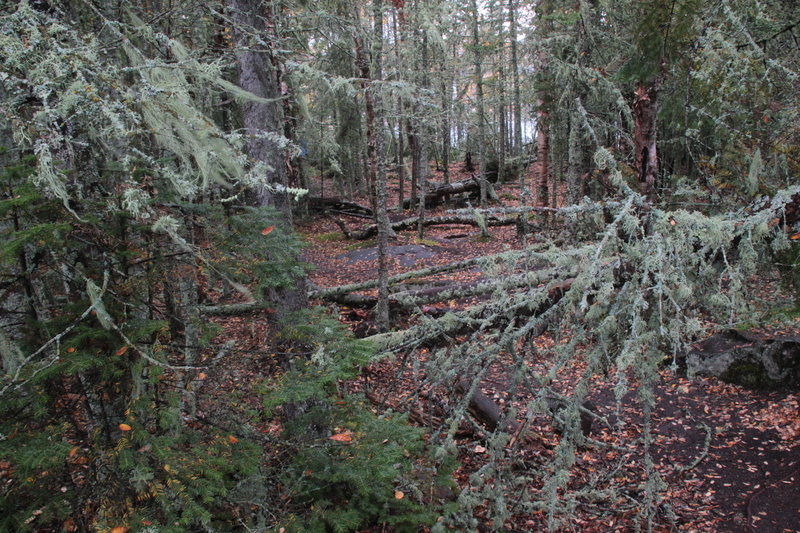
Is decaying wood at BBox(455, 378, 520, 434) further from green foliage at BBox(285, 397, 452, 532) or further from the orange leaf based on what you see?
the orange leaf

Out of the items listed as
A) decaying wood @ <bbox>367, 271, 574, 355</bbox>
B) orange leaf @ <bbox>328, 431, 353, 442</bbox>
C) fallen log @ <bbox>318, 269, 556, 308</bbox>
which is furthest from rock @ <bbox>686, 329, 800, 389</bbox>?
orange leaf @ <bbox>328, 431, 353, 442</bbox>

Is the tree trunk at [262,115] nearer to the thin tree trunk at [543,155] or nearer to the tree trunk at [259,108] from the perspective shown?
the tree trunk at [259,108]

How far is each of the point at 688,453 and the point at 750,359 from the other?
2225 mm

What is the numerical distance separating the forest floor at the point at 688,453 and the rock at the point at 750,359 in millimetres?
170

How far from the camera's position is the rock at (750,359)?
6.58m

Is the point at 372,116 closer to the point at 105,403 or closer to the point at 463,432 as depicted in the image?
the point at 463,432

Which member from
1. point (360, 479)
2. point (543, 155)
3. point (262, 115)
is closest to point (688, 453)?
point (360, 479)

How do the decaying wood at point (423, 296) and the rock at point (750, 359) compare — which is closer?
the rock at point (750, 359)

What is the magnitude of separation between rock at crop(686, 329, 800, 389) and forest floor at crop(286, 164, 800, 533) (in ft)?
0.56

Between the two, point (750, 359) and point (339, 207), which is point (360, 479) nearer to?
point (750, 359)

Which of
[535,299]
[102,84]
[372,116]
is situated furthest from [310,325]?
[372,116]

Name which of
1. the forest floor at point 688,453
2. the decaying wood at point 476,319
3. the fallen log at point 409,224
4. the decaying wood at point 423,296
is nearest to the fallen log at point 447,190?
the fallen log at point 409,224

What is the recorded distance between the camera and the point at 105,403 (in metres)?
3.08

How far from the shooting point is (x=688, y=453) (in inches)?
231
